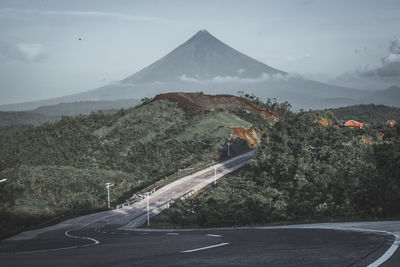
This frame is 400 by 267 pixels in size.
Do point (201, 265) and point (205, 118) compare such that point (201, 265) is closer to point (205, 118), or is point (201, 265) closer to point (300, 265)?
point (300, 265)

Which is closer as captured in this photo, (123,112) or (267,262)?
(267,262)

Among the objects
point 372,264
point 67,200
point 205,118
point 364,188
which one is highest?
point 205,118

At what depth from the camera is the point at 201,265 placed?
571 centimetres

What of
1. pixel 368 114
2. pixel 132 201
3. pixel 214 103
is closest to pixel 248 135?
pixel 214 103

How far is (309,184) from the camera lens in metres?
31.9

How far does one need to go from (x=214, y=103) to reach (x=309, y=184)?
2940 inches

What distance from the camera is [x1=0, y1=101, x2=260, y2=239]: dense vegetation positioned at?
46.4 metres

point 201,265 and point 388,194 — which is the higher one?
point 201,265

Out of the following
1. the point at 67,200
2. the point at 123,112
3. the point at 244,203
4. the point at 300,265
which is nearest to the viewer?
the point at 300,265

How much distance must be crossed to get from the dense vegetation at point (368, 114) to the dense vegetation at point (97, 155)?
73.9 metres

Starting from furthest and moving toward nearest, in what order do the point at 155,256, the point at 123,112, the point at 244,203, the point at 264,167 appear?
the point at 123,112 → the point at 264,167 → the point at 244,203 → the point at 155,256

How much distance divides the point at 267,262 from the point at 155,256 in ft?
8.55

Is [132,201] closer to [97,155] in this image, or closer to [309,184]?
[309,184]

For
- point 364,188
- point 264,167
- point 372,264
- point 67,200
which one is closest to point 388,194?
point 364,188
